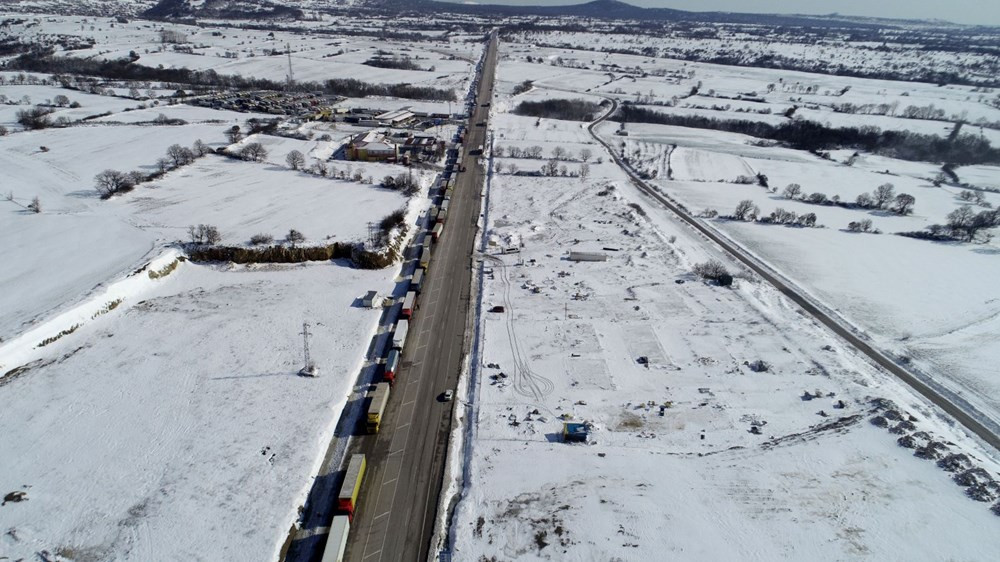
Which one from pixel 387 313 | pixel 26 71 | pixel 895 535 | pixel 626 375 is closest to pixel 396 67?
pixel 26 71

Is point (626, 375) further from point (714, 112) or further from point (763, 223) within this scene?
point (714, 112)

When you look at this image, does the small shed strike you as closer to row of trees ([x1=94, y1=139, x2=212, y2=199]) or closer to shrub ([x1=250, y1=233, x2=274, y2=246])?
shrub ([x1=250, y1=233, x2=274, y2=246])

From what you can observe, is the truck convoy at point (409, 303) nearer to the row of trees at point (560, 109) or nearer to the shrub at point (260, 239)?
the shrub at point (260, 239)

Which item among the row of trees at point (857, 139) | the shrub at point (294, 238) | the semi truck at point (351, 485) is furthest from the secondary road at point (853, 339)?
the row of trees at point (857, 139)

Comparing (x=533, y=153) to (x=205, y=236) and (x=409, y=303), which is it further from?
(x=205, y=236)

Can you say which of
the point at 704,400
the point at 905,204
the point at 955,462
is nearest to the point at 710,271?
the point at 704,400

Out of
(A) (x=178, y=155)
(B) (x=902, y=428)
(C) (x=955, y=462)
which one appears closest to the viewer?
(C) (x=955, y=462)
